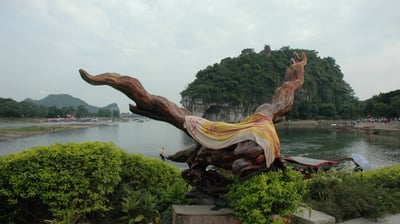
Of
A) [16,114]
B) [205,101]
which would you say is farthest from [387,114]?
[16,114]

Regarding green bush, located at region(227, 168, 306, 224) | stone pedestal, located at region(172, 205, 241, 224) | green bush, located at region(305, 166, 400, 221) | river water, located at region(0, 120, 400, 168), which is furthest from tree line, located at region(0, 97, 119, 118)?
green bush, located at region(227, 168, 306, 224)

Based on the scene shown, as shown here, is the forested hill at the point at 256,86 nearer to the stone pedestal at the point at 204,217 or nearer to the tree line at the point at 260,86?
the tree line at the point at 260,86

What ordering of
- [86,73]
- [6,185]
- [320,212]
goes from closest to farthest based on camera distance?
[86,73]
[6,185]
[320,212]

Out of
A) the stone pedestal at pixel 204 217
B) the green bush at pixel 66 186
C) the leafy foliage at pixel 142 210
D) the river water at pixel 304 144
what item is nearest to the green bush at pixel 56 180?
the green bush at pixel 66 186

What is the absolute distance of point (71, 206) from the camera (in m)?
4.59

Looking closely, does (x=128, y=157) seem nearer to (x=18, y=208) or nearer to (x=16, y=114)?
(x=18, y=208)

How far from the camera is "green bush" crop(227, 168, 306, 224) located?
12.6 feet

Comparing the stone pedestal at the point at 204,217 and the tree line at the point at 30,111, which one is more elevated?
the tree line at the point at 30,111

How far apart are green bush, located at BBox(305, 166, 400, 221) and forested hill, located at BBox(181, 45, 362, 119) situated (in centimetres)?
7628

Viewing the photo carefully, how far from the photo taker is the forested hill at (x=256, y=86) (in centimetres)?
8475

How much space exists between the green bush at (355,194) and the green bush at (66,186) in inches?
98.0

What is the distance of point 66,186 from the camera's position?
14.8ft

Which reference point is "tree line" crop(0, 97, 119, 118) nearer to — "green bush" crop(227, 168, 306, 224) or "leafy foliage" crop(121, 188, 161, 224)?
"leafy foliage" crop(121, 188, 161, 224)

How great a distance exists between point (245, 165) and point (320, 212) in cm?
209
